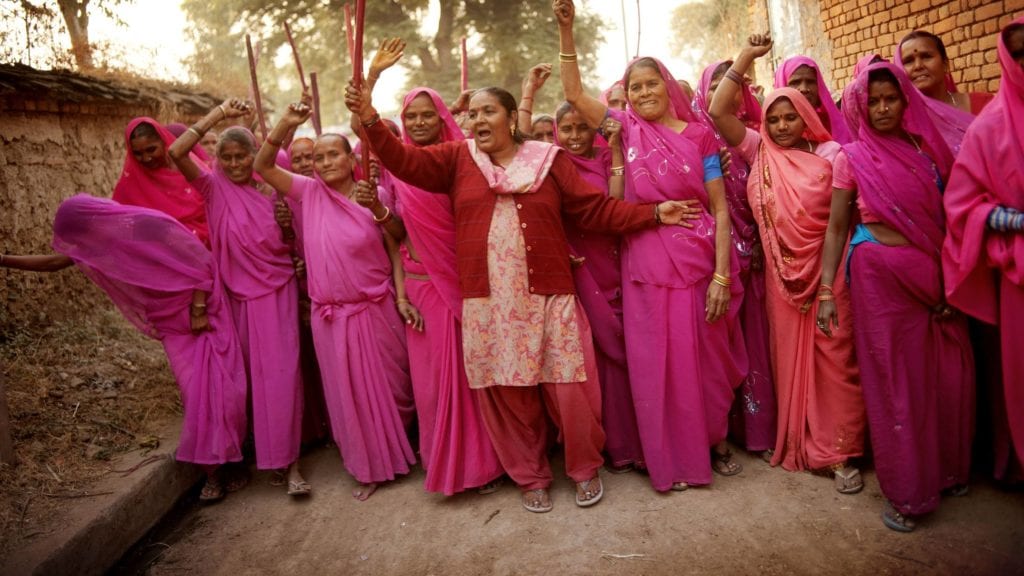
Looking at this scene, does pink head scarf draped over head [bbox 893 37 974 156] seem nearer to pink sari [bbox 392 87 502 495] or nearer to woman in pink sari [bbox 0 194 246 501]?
pink sari [bbox 392 87 502 495]

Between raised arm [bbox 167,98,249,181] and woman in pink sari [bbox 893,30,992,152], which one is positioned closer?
woman in pink sari [bbox 893,30,992,152]

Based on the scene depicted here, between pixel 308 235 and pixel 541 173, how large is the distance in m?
1.45

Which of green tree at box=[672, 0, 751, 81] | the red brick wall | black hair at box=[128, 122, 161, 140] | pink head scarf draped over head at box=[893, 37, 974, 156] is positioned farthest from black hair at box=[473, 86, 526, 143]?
green tree at box=[672, 0, 751, 81]

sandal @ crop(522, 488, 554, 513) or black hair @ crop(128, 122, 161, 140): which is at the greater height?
black hair @ crop(128, 122, 161, 140)

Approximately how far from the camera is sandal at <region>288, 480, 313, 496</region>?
3850 millimetres

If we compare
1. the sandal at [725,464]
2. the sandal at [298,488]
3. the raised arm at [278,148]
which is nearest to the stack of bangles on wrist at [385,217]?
the raised arm at [278,148]

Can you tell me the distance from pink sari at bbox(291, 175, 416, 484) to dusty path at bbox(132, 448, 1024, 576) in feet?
0.88

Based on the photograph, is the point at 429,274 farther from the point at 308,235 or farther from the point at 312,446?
the point at 312,446

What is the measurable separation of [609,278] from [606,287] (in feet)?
0.19

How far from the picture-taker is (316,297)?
12.7 ft

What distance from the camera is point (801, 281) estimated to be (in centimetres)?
341

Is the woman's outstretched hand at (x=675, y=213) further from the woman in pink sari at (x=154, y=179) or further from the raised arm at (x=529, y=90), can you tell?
the woman in pink sari at (x=154, y=179)

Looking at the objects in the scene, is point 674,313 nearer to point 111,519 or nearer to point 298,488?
point 298,488

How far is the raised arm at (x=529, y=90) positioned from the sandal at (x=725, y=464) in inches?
85.3
